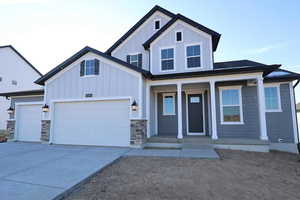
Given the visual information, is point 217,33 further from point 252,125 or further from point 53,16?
point 53,16

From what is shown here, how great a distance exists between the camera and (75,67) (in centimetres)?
839

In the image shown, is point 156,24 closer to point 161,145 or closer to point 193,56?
point 193,56

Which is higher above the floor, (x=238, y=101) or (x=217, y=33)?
(x=217, y=33)

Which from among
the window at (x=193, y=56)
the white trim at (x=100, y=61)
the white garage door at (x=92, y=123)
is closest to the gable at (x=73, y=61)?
the white trim at (x=100, y=61)

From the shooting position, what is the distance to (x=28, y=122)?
955 cm

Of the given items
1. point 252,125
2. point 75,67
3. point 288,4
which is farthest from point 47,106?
point 288,4

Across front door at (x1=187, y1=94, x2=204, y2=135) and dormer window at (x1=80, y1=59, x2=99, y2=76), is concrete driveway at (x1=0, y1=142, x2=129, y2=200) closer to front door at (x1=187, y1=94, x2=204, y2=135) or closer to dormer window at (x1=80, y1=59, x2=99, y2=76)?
dormer window at (x1=80, y1=59, x2=99, y2=76)

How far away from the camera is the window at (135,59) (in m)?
10.4

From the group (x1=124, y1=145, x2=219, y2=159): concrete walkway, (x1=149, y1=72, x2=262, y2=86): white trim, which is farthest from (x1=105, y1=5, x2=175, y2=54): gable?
(x1=124, y1=145, x2=219, y2=159): concrete walkway

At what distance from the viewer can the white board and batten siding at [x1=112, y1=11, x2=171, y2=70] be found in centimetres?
1054

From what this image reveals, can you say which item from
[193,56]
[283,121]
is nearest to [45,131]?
[193,56]

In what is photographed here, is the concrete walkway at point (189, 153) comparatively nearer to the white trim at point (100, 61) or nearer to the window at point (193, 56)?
the white trim at point (100, 61)

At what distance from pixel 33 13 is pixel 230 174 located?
40.6 ft

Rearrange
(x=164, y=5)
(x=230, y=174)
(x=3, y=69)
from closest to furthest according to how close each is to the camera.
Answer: (x=230, y=174) < (x=164, y=5) < (x=3, y=69)
